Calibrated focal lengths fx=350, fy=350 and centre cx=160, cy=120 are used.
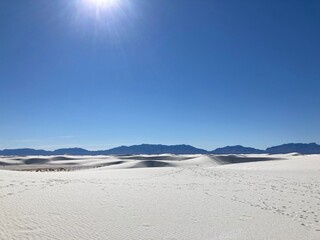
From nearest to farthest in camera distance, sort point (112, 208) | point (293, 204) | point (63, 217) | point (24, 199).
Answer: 1. point (63, 217)
2. point (112, 208)
3. point (24, 199)
4. point (293, 204)

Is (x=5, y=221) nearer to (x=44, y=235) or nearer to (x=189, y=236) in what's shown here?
(x=44, y=235)

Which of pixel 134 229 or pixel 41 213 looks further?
pixel 41 213

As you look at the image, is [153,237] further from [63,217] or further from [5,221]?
[5,221]

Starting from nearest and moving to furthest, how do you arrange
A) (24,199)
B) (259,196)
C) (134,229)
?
(134,229), (24,199), (259,196)

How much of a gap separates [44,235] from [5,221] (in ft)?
6.18

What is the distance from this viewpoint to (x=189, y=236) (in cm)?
912

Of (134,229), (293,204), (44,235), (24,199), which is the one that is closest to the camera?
(44,235)

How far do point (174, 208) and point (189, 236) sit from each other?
3843 millimetres

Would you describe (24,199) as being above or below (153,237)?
above

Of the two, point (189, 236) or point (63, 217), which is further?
point (63, 217)

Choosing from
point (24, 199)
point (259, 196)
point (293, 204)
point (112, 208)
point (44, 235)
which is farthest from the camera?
point (259, 196)

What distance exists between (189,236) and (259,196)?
870cm

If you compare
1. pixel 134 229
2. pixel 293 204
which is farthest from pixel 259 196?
pixel 134 229

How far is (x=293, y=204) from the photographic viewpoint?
14547 mm
